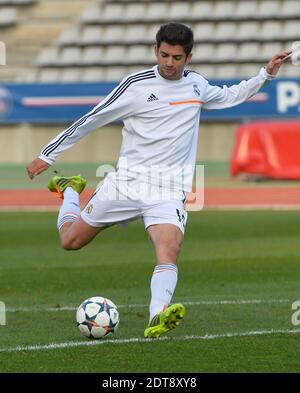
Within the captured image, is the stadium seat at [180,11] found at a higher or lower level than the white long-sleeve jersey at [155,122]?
higher

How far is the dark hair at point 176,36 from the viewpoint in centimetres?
729

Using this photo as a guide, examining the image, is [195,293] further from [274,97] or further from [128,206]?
[274,97]

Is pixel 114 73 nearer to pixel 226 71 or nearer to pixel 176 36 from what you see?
pixel 226 71

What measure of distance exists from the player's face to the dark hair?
3cm

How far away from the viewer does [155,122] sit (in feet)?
24.7

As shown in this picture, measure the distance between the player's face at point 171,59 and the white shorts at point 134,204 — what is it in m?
0.80

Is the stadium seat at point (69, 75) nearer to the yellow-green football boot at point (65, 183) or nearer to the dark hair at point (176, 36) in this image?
the yellow-green football boot at point (65, 183)

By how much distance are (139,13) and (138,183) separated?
2575cm

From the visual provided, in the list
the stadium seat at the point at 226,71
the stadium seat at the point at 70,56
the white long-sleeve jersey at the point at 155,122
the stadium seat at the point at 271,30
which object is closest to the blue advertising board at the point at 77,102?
the stadium seat at the point at 226,71

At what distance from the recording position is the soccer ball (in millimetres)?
7262

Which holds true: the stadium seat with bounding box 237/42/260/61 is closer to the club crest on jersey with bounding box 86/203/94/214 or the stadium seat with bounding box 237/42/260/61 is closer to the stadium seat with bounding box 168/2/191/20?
the stadium seat with bounding box 168/2/191/20

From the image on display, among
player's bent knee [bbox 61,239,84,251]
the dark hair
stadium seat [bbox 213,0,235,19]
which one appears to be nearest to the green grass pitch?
player's bent knee [bbox 61,239,84,251]

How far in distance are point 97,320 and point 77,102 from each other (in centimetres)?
2044
